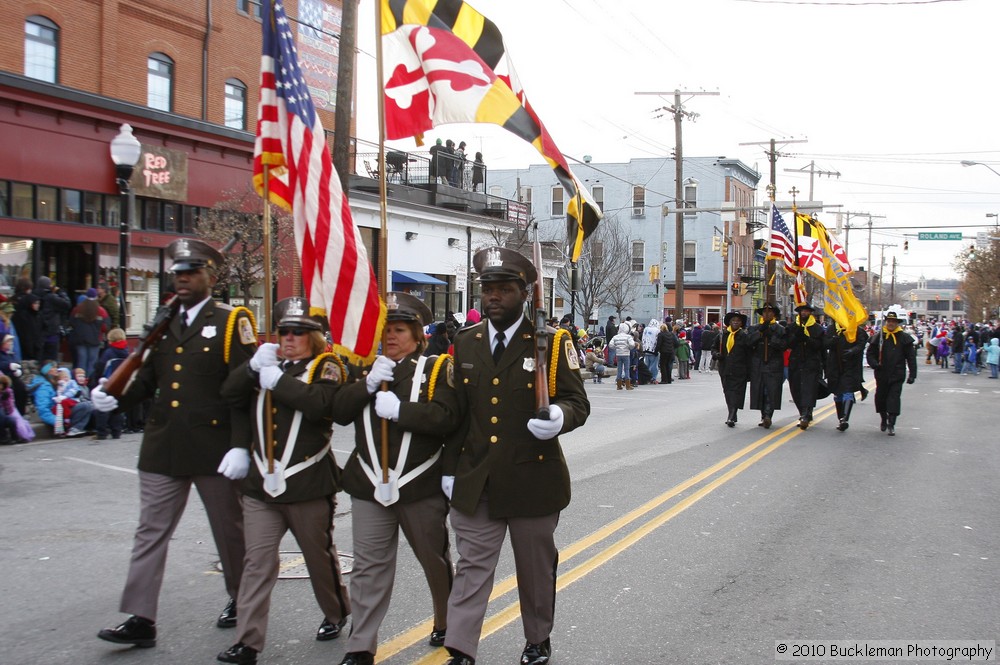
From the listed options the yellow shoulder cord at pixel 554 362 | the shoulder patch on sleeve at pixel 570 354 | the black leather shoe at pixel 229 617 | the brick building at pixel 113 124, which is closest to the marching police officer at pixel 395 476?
the yellow shoulder cord at pixel 554 362

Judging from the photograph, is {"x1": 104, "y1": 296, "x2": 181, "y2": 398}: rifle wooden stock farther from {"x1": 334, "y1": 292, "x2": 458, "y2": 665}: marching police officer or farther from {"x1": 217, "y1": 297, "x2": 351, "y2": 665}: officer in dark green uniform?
{"x1": 334, "y1": 292, "x2": 458, "y2": 665}: marching police officer

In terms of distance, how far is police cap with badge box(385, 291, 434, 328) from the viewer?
16.1ft

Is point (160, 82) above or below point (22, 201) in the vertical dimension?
above

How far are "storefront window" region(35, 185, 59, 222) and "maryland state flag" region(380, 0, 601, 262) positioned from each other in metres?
16.0

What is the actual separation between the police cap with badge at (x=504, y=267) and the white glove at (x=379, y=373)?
63 centimetres

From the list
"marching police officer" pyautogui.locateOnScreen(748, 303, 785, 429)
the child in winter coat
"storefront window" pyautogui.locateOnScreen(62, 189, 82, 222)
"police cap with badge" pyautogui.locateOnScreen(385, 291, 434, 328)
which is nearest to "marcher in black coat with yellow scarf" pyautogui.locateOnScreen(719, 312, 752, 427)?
"marching police officer" pyautogui.locateOnScreen(748, 303, 785, 429)


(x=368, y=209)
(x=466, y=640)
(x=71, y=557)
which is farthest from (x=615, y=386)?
(x=466, y=640)

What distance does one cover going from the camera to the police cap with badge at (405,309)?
489 cm

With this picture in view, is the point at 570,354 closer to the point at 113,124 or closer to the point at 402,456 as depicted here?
the point at 402,456

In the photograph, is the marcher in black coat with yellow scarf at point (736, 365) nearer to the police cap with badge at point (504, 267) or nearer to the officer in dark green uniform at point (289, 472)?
the police cap with badge at point (504, 267)

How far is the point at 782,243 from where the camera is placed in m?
19.7

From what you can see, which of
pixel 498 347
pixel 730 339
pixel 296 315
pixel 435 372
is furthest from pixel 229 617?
pixel 730 339

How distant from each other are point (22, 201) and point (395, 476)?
1705cm

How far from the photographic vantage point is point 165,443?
16.0 ft
